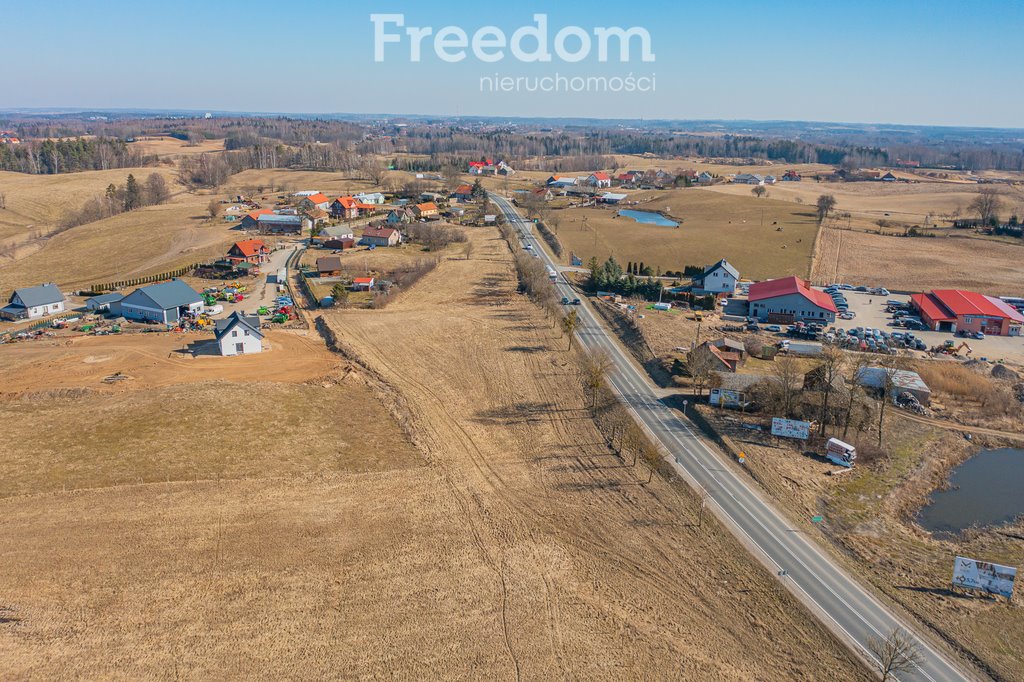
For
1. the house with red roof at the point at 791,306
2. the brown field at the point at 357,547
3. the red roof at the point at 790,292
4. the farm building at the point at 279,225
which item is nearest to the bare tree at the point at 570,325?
the brown field at the point at 357,547

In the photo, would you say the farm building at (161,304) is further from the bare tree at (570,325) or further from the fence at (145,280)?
the bare tree at (570,325)

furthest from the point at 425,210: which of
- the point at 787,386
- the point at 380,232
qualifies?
the point at 787,386

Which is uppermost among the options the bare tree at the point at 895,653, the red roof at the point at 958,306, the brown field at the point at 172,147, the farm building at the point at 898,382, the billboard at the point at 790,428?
the brown field at the point at 172,147

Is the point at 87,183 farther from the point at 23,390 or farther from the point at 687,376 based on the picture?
the point at 687,376

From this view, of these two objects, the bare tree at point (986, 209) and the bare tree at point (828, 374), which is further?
the bare tree at point (986, 209)

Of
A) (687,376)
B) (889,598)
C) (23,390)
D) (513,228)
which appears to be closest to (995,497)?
(889,598)

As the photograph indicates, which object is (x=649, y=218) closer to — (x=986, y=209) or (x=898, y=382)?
(x=986, y=209)

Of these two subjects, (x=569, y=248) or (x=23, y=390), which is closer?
(x=23, y=390)
